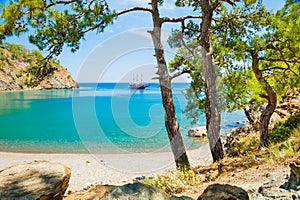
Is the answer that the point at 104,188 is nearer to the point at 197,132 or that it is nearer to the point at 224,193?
the point at 224,193

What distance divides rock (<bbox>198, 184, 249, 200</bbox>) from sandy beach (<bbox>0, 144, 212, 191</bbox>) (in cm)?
822

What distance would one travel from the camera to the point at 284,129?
982 cm

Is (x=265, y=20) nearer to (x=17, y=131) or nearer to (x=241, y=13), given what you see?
(x=241, y=13)

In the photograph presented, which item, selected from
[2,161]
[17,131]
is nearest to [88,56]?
[2,161]

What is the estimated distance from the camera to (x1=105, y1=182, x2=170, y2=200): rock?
10.0ft

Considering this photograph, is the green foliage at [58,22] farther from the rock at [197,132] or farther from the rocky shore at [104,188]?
the rock at [197,132]

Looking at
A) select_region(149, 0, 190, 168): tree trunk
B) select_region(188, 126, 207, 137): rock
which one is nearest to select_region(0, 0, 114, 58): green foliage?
select_region(149, 0, 190, 168): tree trunk

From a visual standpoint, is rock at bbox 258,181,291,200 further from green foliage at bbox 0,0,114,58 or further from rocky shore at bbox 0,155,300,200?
green foliage at bbox 0,0,114,58

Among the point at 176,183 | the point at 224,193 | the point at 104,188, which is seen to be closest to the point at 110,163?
the point at 176,183

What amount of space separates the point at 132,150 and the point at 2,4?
15.5m

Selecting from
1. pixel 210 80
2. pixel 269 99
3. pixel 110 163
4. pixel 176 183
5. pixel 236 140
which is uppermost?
pixel 210 80

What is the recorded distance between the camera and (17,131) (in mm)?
26125

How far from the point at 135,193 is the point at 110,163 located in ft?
42.6

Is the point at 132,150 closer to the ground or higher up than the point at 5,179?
closer to the ground
